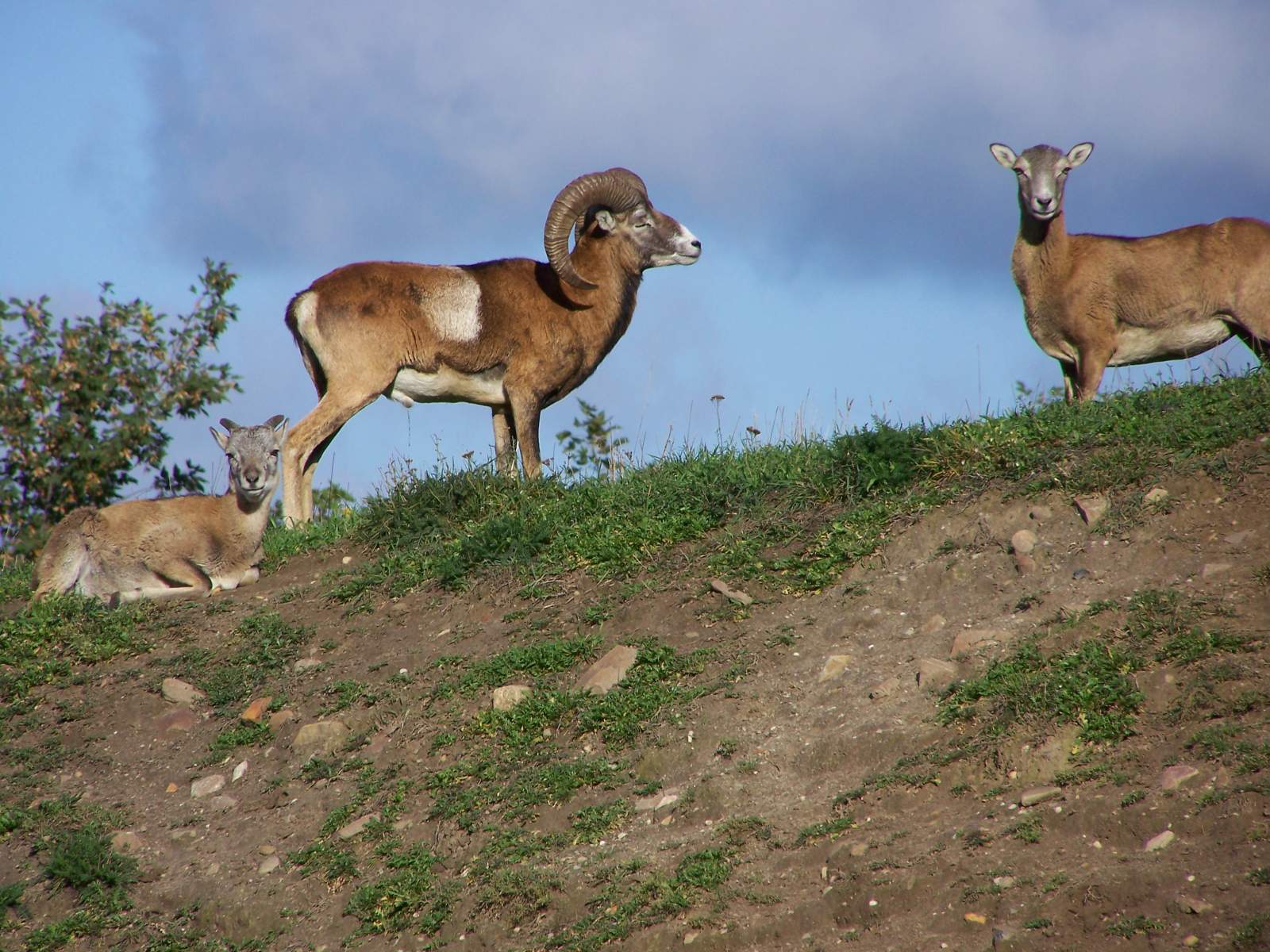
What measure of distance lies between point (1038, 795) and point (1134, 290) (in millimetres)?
6702

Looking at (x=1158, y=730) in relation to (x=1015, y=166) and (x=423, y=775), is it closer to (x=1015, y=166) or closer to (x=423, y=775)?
(x=423, y=775)

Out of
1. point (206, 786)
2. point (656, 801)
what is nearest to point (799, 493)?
point (656, 801)

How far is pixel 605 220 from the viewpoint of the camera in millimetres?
13961

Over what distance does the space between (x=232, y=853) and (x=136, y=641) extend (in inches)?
122

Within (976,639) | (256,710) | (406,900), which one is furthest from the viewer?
(256,710)

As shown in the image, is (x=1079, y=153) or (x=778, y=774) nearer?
(x=778, y=774)

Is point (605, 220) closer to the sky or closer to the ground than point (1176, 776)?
closer to the sky

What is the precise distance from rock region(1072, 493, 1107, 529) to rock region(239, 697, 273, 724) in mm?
5541

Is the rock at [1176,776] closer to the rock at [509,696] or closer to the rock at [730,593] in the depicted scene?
the rock at [730,593]

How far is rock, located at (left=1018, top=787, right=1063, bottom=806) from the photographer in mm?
5973

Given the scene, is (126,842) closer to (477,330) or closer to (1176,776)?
(1176,776)

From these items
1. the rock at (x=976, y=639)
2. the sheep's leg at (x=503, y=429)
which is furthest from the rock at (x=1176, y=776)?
the sheep's leg at (x=503, y=429)

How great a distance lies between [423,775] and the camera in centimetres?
773

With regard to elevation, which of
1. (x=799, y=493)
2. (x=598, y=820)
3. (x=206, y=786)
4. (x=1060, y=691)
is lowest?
(x=598, y=820)
